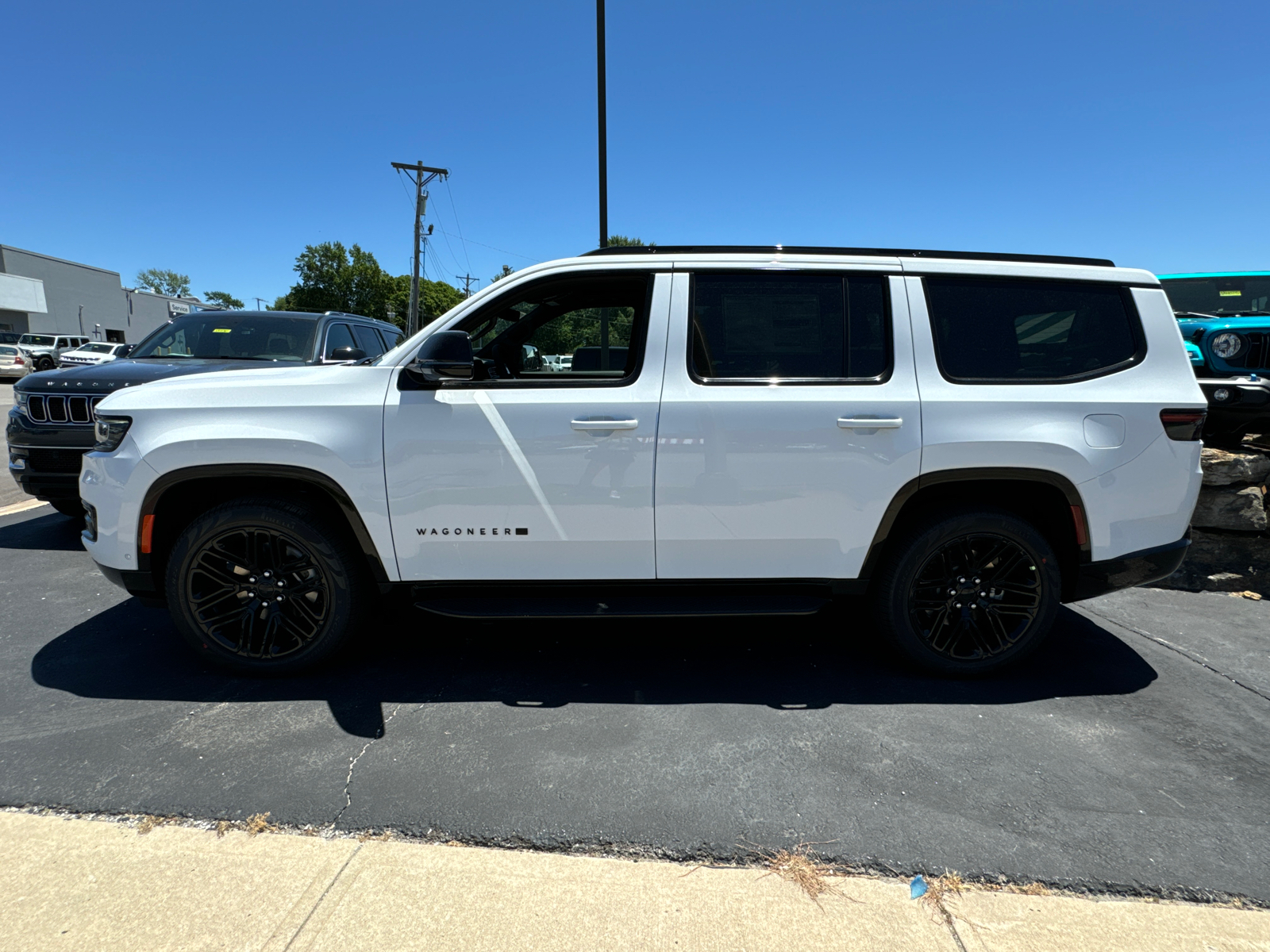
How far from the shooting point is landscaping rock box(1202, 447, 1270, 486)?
4547mm

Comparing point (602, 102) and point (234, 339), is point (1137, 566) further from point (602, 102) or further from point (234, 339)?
point (602, 102)

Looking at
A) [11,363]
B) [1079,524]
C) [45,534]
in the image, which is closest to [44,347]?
[11,363]

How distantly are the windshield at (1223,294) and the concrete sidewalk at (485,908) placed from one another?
9.37 m

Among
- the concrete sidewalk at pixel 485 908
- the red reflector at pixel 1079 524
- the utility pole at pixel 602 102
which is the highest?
the utility pole at pixel 602 102

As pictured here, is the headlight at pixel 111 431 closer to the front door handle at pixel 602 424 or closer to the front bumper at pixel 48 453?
the front door handle at pixel 602 424

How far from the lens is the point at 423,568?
316cm

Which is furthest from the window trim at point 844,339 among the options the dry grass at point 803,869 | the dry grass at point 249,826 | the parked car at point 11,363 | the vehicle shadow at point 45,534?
the parked car at point 11,363

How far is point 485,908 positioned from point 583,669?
4.94 ft

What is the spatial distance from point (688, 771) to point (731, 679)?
31.2 inches

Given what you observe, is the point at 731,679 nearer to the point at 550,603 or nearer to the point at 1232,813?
the point at 550,603

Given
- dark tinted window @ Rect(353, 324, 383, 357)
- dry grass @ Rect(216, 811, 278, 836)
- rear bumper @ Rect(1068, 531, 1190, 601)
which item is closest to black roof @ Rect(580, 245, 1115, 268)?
rear bumper @ Rect(1068, 531, 1190, 601)

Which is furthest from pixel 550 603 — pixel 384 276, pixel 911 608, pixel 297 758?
pixel 384 276

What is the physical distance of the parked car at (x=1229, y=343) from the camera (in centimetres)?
467

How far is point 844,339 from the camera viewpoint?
317 centimetres
